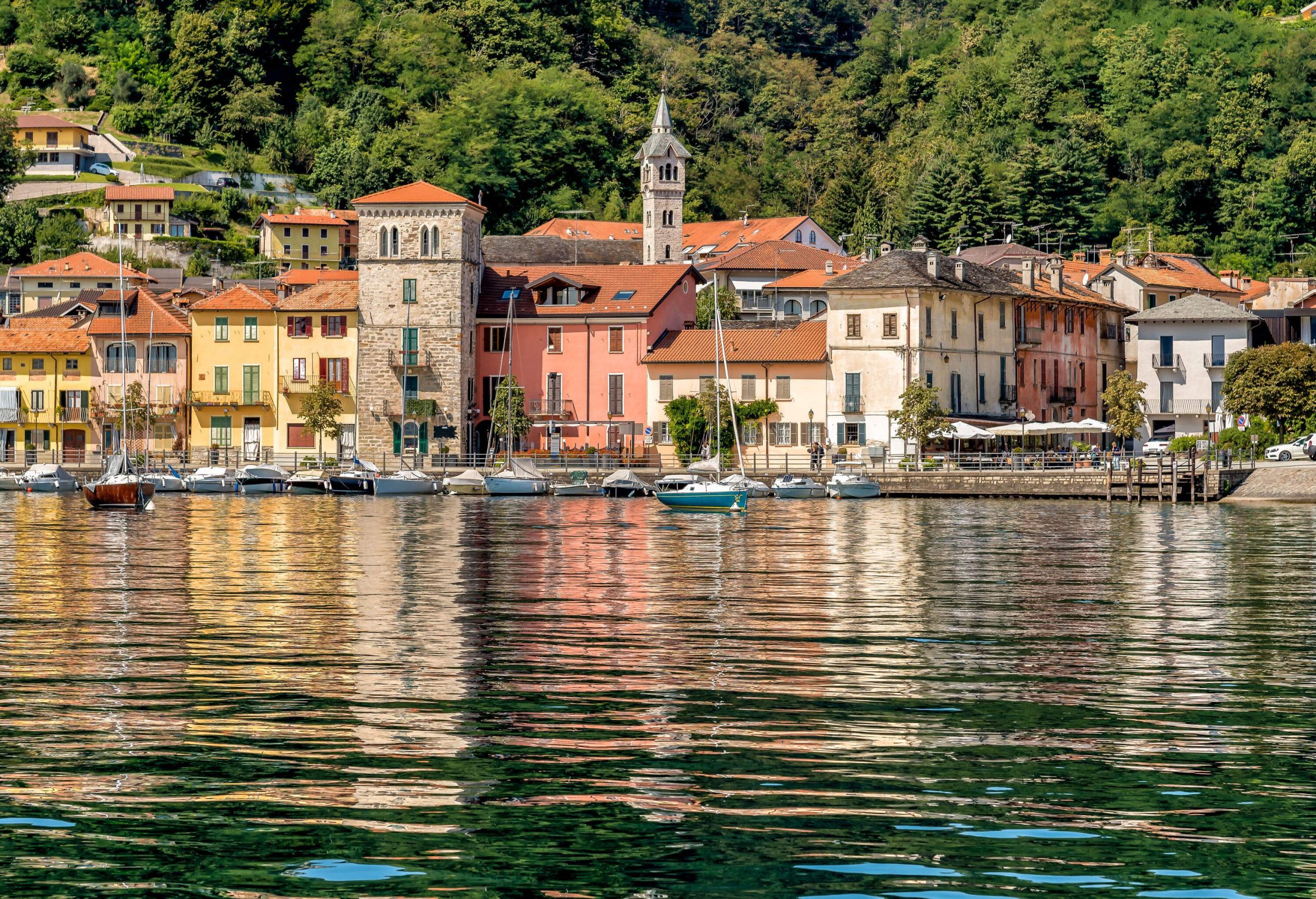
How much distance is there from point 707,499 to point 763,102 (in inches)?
4020

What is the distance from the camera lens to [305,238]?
131 meters

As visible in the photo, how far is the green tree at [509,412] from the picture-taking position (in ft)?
281

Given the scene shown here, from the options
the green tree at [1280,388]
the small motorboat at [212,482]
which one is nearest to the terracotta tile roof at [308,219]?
the small motorboat at [212,482]

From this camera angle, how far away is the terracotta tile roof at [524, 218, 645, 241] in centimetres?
11775

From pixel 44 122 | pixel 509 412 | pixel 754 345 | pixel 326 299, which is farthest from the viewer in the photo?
pixel 44 122

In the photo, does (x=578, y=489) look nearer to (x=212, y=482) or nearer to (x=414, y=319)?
(x=212, y=482)

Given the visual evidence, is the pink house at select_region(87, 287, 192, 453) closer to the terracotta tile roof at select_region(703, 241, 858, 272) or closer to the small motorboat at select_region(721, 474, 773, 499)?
the small motorboat at select_region(721, 474, 773, 499)

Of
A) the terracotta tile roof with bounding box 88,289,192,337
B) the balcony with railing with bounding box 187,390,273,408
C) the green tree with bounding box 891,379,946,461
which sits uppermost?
the terracotta tile roof with bounding box 88,289,192,337

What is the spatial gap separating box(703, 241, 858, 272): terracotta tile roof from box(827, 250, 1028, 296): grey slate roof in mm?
25289

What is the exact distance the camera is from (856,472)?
74.7m

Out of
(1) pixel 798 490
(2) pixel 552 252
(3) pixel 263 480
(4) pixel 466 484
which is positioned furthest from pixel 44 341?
(1) pixel 798 490

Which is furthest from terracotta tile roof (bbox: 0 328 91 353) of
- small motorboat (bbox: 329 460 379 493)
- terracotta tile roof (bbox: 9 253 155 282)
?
small motorboat (bbox: 329 460 379 493)

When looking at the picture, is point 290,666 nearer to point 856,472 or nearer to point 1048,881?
point 1048,881

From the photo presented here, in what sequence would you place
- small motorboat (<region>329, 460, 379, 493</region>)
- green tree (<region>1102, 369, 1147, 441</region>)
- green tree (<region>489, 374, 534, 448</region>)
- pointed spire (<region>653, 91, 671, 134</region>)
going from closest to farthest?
small motorboat (<region>329, 460, 379, 493</region>) < green tree (<region>1102, 369, 1147, 441</region>) < green tree (<region>489, 374, 534, 448</region>) < pointed spire (<region>653, 91, 671, 134</region>)
